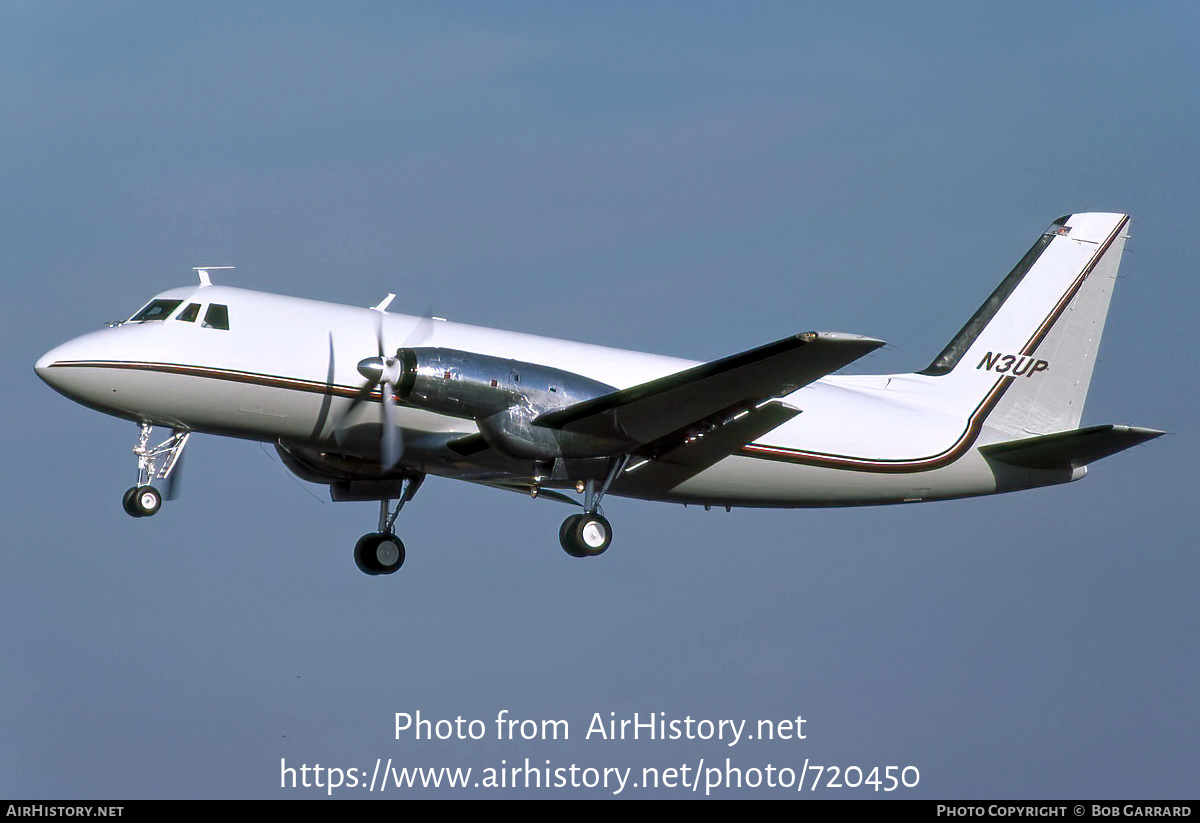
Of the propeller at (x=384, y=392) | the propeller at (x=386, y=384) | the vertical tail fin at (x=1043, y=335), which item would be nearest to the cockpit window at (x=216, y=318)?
the propeller at (x=386, y=384)

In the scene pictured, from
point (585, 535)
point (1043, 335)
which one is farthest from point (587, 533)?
point (1043, 335)

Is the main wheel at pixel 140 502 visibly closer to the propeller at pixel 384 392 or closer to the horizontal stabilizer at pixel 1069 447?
the propeller at pixel 384 392

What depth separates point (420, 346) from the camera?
67.5ft

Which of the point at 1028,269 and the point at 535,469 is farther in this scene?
the point at 1028,269

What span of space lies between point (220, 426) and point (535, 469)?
4658mm

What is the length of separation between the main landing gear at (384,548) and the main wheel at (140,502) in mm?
4424

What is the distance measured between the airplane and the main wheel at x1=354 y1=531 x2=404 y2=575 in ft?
0.10

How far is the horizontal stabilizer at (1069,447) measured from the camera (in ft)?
Result: 71.1

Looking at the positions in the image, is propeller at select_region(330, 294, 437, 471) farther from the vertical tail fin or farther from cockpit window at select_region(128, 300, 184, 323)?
the vertical tail fin

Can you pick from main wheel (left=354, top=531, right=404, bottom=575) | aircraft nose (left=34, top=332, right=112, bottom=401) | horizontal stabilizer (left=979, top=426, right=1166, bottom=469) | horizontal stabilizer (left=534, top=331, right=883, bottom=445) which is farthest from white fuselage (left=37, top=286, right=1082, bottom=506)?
main wheel (left=354, top=531, right=404, bottom=575)
